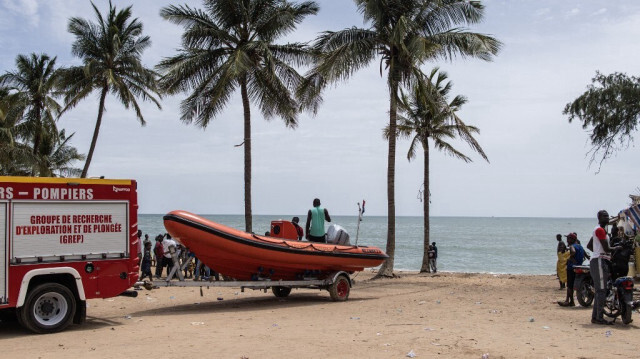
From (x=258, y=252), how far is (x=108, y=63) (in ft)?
59.2

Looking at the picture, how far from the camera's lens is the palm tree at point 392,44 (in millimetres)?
20891

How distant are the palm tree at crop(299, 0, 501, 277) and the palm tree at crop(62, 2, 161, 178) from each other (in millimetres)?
9832

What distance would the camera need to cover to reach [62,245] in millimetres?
9852

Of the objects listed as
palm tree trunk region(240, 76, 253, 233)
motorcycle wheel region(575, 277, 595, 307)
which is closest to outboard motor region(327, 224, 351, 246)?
motorcycle wheel region(575, 277, 595, 307)

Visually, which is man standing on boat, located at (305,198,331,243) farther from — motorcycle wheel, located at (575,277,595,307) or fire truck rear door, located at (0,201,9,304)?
fire truck rear door, located at (0,201,9,304)

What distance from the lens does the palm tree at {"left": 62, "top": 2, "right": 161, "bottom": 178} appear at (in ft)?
88.1

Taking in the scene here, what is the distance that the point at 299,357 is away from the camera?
783cm

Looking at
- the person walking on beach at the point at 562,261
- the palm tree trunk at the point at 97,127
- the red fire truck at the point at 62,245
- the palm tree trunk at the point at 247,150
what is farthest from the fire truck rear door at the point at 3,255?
the palm tree trunk at the point at 97,127

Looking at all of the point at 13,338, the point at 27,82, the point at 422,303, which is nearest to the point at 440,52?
the point at 422,303

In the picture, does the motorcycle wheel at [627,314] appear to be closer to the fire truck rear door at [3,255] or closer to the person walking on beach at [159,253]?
the fire truck rear door at [3,255]

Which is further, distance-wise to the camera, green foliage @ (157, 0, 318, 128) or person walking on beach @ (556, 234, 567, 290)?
green foliage @ (157, 0, 318, 128)

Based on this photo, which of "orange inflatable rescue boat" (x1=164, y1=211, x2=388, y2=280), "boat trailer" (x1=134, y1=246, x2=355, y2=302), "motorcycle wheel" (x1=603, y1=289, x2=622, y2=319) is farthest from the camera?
"boat trailer" (x1=134, y1=246, x2=355, y2=302)

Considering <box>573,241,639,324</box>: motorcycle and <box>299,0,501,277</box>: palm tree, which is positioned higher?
<box>299,0,501,277</box>: palm tree

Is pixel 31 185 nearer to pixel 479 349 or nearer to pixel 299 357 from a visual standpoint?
pixel 299 357
